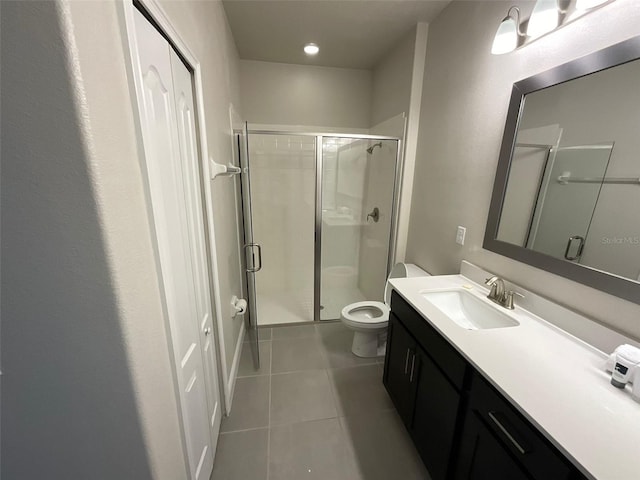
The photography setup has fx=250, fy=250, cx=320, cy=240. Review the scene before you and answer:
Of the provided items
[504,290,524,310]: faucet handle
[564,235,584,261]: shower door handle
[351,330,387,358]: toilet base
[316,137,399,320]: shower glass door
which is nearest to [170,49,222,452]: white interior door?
[351,330,387,358]: toilet base

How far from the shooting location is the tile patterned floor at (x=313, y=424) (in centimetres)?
134

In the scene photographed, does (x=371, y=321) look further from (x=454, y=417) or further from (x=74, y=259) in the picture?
(x=74, y=259)

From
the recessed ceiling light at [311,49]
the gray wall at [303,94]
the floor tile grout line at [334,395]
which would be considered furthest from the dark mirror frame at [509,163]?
the gray wall at [303,94]

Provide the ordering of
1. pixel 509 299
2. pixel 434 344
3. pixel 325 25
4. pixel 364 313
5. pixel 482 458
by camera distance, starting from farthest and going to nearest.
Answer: pixel 364 313
pixel 325 25
pixel 509 299
pixel 434 344
pixel 482 458

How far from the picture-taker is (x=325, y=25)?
195 centimetres

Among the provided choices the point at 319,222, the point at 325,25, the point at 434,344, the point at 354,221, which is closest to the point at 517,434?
the point at 434,344

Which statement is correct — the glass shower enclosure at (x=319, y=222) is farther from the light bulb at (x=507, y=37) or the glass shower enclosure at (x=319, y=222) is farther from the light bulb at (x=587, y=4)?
the light bulb at (x=587, y=4)

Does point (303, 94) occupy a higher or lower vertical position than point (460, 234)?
higher

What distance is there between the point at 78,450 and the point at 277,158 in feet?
8.83

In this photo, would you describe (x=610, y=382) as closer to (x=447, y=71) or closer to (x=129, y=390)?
(x=129, y=390)

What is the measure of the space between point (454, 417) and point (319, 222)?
5.88ft

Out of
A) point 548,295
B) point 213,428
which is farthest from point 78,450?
point 548,295

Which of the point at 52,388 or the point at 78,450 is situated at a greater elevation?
the point at 52,388

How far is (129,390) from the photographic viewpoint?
592 mm
